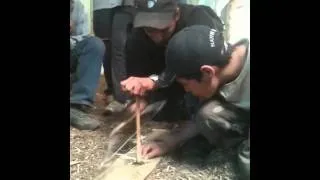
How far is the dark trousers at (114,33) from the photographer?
3.68 ft

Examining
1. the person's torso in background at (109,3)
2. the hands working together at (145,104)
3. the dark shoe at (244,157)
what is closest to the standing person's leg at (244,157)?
the dark shoe at (244,157)

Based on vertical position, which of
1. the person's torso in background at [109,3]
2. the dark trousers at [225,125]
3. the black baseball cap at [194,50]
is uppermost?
the person's torso in background at [109,3]

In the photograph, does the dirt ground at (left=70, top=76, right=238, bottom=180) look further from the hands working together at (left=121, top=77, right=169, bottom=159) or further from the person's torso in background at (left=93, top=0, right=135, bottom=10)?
the person's torso in background at (left=93, top=0, right=135, bottom=10)

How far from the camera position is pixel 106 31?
113 cm

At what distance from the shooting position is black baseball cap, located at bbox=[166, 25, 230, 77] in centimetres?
109

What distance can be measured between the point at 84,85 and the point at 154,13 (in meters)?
0.23

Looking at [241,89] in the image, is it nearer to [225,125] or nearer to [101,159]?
[225,125]

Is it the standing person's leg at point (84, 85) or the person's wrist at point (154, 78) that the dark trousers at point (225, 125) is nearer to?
the person's wrist at point (154, 78)

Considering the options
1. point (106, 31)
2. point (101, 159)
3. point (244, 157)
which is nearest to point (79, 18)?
point (106, 31)

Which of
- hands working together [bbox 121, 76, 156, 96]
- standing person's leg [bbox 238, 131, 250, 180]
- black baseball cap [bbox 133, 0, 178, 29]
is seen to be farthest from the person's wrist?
standing person's leg [bbox 238, 131, 250, 180]

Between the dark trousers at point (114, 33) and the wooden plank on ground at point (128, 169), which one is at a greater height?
the dark trousers at point (114, 33)
